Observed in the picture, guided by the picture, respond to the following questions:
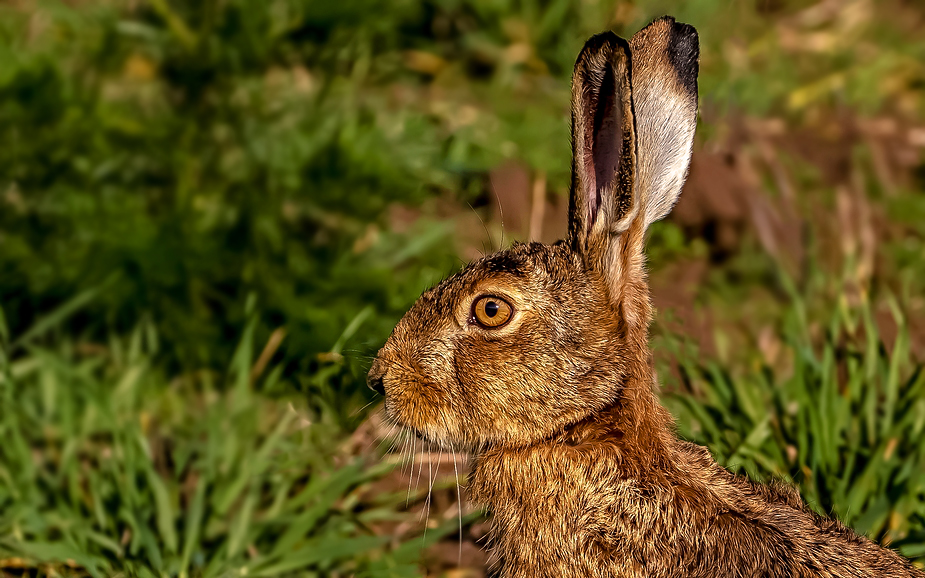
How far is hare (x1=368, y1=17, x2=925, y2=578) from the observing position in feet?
9.48

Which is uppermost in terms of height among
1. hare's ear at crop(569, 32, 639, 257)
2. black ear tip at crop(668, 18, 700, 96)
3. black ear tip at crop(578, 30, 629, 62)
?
black ear tip at crop(668, 18, 700, 96)

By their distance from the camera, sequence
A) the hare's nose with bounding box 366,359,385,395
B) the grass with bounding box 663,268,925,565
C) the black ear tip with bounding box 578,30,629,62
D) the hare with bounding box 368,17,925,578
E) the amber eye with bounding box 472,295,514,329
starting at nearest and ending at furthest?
the black ear tip with bounding box 578,30,629,62 → the hare with bounding box 368,17,925,578 → the amber eye with bounding box 472,295,514,329 → the hare's nose with bounding box 366,359,385,395 → the grass with bounding box 663,268,925,565

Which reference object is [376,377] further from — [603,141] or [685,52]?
[685,52]

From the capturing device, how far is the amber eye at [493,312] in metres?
3.16

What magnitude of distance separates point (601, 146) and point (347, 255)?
1.71 m

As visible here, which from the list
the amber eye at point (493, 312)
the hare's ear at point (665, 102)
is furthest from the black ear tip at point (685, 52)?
the amber eye at point (493, 312)

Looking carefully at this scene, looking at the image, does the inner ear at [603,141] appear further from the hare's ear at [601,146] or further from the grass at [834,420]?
the grass at [834,420]

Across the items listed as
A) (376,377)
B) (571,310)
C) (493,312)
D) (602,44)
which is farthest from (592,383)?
(602,44)

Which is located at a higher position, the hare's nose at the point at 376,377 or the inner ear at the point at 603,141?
the inner ear at the point at 603,141

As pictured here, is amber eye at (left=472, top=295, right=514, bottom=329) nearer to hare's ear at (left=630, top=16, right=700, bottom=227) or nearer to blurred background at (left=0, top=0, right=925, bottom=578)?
hare's ear at (left=630, top=16, right=700, bottom=227)

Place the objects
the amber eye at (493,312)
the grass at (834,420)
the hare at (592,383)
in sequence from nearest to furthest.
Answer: the hare at (592,383), the amber eye at (493,312), the grass at (834,420)

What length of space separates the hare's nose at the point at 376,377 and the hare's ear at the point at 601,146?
26.6 inches

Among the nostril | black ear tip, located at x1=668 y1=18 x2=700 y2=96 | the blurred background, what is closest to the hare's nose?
the nostril

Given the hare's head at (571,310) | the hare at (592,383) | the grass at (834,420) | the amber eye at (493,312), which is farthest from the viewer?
the grass at (834,420)
